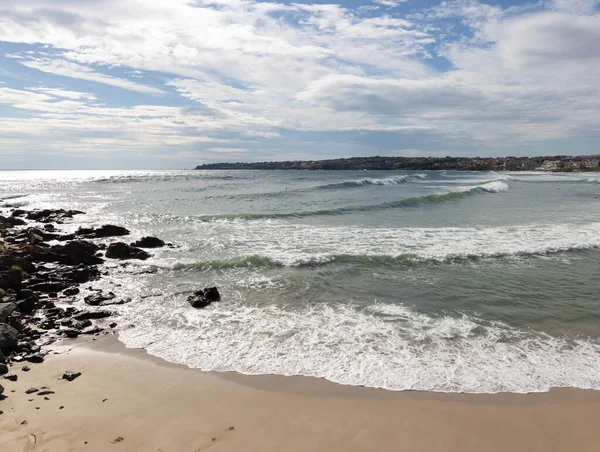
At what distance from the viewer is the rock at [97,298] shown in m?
10.7

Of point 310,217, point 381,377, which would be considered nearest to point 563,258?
point 381,377

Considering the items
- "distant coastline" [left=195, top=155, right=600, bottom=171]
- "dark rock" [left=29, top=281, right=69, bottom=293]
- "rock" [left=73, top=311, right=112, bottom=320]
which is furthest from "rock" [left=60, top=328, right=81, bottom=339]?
"distant coastline" [left=195, top=155, right=600, bottom=171]

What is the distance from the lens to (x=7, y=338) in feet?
25.3

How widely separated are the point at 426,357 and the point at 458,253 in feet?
28.7

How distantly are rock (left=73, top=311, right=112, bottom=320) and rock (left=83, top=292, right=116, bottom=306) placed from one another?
32.1 inches

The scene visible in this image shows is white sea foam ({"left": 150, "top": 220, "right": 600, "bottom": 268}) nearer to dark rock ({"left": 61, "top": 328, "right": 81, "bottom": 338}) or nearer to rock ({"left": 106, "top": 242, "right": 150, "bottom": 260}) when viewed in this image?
rock ({"left": 106, "top": 242, "right": 150, "bottom": 260})

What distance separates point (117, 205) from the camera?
37031 mm

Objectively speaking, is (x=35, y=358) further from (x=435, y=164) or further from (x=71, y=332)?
(x=435, y=164)

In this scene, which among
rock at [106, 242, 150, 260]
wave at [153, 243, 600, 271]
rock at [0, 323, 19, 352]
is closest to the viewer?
rock at [0, 323, 19, 352]

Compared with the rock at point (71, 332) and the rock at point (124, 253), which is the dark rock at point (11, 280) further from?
the rock at point (124, 253)

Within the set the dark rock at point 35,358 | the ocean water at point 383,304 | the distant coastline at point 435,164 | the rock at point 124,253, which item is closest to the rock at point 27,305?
the ocean water at point 383,304

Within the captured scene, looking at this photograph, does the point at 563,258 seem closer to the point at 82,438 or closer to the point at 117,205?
the point at 82,438

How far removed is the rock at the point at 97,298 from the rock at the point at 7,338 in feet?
8.94

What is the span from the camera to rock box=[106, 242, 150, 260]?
15.9m
